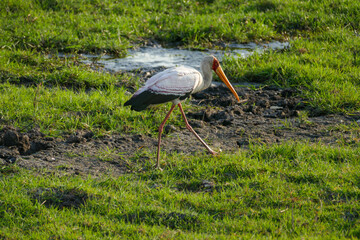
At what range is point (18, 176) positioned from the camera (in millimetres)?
5168

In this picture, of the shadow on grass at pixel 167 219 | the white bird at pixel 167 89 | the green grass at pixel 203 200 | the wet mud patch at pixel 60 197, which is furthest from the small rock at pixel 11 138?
the shadow on grass at pixel 167 219

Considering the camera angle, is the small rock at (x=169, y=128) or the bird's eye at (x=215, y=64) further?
the small rock at (x=169, y=128)

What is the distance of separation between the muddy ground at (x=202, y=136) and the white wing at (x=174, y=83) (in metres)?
0.67

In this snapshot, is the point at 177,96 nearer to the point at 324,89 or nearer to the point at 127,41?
the point at 324,89

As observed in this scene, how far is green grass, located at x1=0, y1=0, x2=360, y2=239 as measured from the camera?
14.6 ft

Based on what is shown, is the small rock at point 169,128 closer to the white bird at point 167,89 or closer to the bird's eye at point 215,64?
the white bird at point 167,89

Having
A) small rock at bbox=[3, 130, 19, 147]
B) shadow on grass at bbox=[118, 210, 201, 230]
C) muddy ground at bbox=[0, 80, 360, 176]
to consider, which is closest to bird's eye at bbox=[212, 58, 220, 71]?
muddy ground at bbox=[0, 80, 360, 176]

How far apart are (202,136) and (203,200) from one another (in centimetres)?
159

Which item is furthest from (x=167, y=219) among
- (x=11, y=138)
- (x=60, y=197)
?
(x=11, y=138)

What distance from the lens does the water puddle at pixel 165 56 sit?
8461mm

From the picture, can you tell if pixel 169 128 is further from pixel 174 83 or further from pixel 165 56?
pixel 165 56

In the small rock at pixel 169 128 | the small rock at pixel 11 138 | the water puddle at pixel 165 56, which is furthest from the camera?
the water puddle at pixel 165 56

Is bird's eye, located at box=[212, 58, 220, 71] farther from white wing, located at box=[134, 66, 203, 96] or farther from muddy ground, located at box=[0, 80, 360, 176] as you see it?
muddy ground, located at box=[0, 80, 360, 176]

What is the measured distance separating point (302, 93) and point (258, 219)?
3.18 meters
